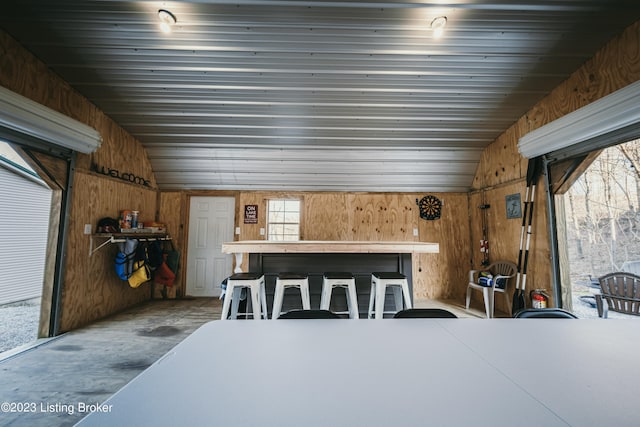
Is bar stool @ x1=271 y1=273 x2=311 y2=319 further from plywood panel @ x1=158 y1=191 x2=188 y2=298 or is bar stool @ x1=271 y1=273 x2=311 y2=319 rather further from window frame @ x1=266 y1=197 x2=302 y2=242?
plywood panel @ x1=158 y1=191 x2=188 y2=298

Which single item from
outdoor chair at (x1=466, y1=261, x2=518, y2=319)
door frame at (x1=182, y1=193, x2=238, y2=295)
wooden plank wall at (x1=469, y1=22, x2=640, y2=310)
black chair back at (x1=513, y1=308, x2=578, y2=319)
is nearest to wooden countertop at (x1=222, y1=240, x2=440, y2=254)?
black chair back at (x1=513, y1=308, x2=578, y2=319)

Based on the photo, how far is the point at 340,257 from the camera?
3.12 metres

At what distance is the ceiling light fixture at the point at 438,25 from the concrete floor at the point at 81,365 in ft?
10.0

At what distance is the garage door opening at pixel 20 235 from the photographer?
12.5 feet

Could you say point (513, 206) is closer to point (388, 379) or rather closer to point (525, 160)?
point (525, 160)

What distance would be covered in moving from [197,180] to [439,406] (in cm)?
478

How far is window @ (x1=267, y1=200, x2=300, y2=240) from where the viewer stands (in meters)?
4.68

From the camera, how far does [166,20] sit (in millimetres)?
→ 2162

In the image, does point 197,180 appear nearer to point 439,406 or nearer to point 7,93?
point 7,93

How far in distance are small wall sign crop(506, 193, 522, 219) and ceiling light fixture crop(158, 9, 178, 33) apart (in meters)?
4.63

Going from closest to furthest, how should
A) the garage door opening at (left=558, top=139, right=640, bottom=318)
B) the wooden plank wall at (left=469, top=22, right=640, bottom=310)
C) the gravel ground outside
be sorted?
the wooden plank wall at (left=469, top=22, right=640, bottom=310)
the gravel ground outside
the garage door opening at (left=558, top=139, right=640, bottom=318)

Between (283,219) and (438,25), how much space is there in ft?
11.7

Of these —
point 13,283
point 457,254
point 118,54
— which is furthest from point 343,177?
point 13,283

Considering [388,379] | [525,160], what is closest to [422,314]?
[388,379]
